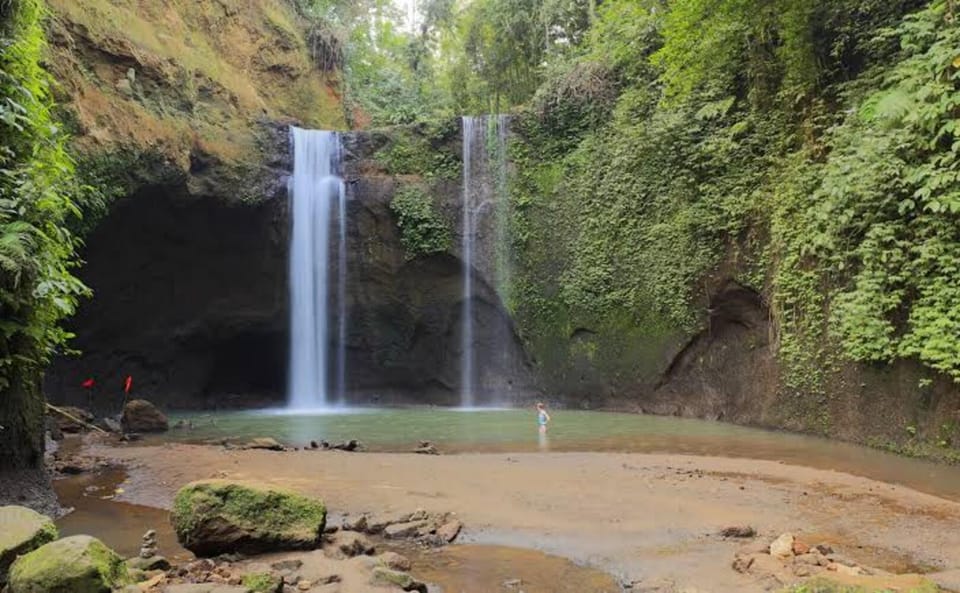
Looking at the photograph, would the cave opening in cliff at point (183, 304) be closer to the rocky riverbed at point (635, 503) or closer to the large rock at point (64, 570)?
the rocky riverbed at point (635, 503)

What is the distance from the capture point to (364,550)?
580 centimetres

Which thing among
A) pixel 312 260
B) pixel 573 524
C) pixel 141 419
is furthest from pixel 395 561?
pixel 312 260

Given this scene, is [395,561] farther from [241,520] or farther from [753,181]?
[753,181]

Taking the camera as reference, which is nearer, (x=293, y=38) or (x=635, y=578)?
(x=635, y=578)

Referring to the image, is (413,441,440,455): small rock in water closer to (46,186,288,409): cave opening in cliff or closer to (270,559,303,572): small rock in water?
(270,559,303,572): small rock in water

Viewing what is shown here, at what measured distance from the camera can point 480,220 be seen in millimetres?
20562

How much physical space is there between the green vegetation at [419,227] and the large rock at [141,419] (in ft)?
28.0

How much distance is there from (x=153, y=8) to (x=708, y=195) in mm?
15288

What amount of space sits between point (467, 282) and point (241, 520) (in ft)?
49.8

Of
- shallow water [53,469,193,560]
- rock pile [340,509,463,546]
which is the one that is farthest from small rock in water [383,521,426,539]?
shallow water [53,469,193,560]

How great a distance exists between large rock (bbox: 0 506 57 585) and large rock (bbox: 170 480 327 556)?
37.2 inches

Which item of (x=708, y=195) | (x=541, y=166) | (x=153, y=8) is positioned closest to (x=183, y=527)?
(x=708, y=195)

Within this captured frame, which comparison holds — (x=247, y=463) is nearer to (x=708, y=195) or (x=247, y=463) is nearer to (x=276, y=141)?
(x=708, y=195)

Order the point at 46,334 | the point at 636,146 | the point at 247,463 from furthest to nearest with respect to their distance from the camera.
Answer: the point at 636,146
the point at 247,463
the point at 46,334
